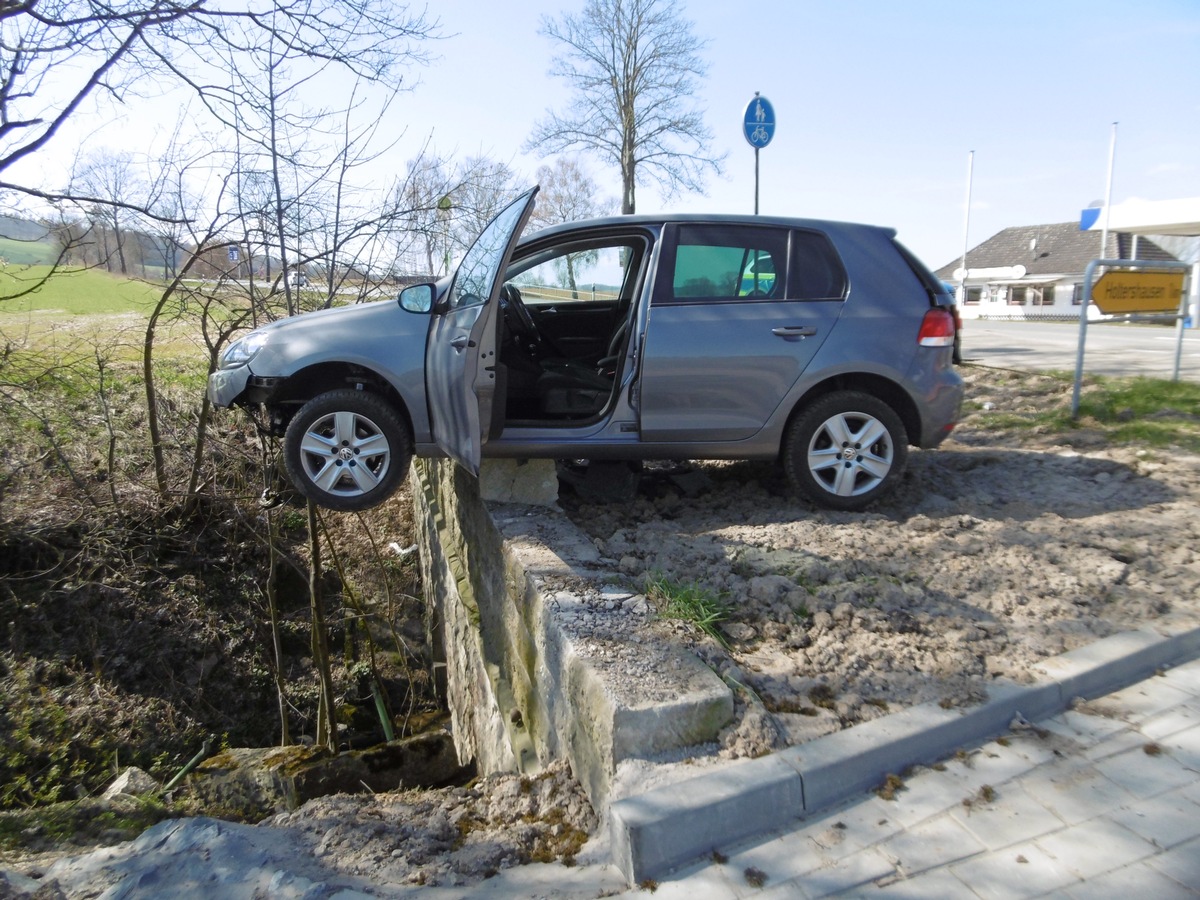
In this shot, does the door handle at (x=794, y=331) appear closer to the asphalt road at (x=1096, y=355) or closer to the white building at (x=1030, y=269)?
the asphalt road at (x=1096, y=355)

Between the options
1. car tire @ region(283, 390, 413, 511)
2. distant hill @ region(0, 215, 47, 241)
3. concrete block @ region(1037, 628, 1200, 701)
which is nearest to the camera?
concrete block @ region(1037, 628, 1200, 701)

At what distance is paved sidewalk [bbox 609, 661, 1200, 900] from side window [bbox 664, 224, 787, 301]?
117 inches

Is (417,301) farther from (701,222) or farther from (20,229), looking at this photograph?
(20,229)

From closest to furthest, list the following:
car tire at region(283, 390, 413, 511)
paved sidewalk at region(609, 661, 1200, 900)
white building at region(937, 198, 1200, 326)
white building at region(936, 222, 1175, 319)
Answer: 1. paved sidewalk at region(609, 661, 1200, 900)
2. car tire at region(283, 390, 413, 511)
3. white building at region(937, 198, 1200, 326)
4. white building at region(936, 222, 1175, 319)

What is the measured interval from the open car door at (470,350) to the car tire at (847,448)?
1.88 metres

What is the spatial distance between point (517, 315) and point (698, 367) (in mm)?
1461

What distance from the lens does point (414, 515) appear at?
32.5 ft

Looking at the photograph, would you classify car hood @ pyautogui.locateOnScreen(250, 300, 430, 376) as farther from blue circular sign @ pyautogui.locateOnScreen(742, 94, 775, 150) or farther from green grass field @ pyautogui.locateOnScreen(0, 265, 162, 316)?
blue circular sign @ pyautogui.locateOnScreen(742, 94, 775, 150)

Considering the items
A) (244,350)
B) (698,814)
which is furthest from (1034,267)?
(698,814)

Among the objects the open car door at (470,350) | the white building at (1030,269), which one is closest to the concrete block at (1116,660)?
the open car door at (470,350)

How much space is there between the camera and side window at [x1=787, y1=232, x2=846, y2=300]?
199 inches

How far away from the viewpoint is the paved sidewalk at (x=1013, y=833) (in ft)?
7.38

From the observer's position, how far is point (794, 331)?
496 cm

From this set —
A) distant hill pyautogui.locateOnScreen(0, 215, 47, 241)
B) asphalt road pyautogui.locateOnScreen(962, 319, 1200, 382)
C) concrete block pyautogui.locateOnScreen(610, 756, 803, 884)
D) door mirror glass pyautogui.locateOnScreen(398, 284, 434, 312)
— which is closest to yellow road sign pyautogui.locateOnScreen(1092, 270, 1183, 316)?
asphalt road pyautogui.locateOnScreen(962, 319, 1200, 382)
